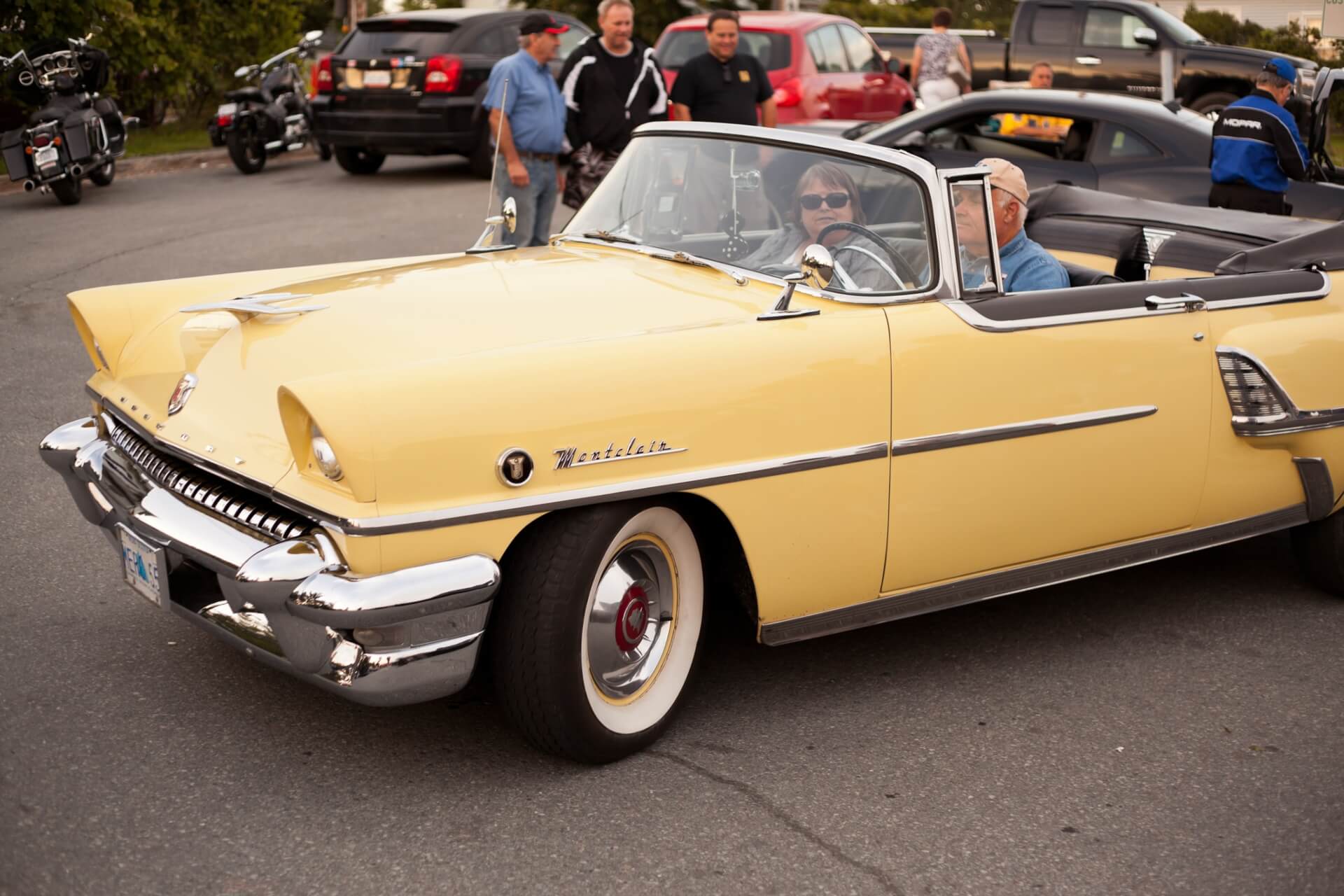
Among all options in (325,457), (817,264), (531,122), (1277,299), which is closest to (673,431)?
(817,264)

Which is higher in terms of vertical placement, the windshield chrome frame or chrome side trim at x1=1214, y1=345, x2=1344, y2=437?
the windshield chrome frame

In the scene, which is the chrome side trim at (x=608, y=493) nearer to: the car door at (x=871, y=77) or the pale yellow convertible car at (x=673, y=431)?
the pale yellow convertible car at (x=673, y=431)

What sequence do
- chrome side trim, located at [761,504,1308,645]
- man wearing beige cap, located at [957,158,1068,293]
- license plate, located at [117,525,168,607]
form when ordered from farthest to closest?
man wearing beige cap, located at [957,158,1068,293] → chrome side trim, located at [761,504,1308,645] → license plate, located at [117,525,168,607]

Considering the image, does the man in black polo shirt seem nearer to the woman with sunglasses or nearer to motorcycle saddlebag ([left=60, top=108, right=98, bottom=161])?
the woman with sunglasses

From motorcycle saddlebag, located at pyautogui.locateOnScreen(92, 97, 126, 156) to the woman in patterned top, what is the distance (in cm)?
791

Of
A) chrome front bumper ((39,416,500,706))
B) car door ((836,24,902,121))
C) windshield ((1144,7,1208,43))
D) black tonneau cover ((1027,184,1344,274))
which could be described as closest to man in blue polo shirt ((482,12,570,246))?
black tonneau cover ((1027,184,1344,274))

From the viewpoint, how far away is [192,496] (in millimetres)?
3428

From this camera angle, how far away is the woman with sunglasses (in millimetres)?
4047

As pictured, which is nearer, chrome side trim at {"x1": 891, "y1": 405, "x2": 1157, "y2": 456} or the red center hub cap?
the red center hub cap

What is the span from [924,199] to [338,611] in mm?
1965

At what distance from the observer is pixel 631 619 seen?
3490 mm

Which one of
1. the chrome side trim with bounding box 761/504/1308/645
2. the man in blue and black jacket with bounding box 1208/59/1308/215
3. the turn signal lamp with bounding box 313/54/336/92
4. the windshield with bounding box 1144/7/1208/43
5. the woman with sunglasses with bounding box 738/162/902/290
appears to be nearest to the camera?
the chrome side trim with bounding box 761/504/1308/645

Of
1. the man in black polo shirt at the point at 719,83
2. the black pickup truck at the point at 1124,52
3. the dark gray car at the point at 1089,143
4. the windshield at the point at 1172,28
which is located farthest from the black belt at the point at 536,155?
A: the windshield at the point at 1172,28

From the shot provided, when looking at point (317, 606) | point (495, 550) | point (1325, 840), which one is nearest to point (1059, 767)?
point (1325, 840)
